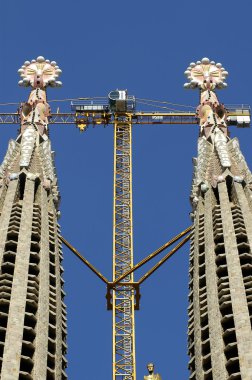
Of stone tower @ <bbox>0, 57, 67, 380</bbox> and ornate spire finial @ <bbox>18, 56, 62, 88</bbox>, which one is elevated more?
ornate spire finial @ <bbox>18, 56, 62, 88</bbox>

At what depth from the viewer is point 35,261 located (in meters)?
69.9

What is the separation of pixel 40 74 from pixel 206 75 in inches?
392

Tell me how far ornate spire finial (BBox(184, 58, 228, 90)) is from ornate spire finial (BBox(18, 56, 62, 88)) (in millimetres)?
7888

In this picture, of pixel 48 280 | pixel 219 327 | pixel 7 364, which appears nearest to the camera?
pixel 7 364

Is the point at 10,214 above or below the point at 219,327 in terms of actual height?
above

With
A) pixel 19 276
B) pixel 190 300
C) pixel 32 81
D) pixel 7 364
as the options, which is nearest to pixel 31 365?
pixel 7 364

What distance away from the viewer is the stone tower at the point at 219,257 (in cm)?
6172

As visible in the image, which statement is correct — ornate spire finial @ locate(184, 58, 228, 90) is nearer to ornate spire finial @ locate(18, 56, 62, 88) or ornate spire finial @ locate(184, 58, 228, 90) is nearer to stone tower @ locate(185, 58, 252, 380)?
stone tower @ locate(185, 58, 252, 380)

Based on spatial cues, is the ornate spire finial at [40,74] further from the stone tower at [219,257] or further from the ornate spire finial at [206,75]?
the stone tower at [219,257]

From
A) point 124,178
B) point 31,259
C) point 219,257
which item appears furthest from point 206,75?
point 31,259

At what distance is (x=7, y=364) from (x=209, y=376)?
8283 mm

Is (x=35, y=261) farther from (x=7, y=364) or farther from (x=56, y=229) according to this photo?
(x=7, y=364)

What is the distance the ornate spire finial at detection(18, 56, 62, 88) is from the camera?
91875 millimetres

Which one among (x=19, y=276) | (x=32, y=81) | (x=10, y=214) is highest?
(x=32, y=81)
